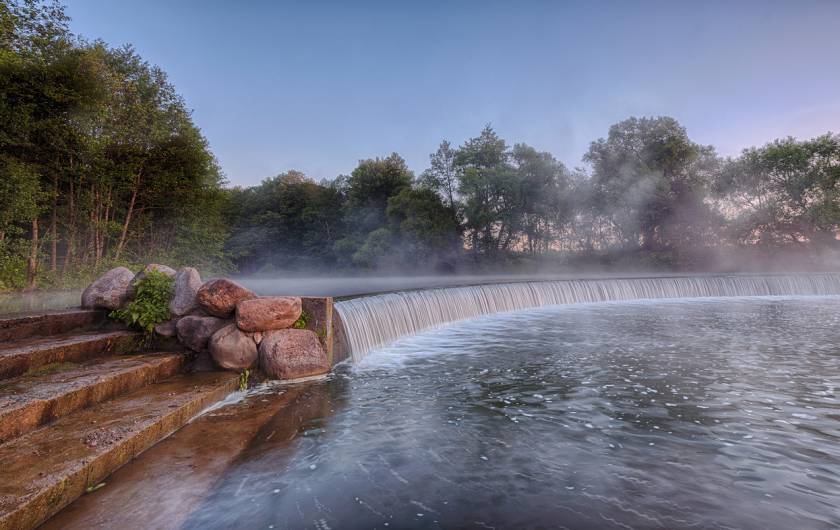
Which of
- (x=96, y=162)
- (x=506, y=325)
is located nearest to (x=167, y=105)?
(x=96, y=162)

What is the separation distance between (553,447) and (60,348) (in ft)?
21.3

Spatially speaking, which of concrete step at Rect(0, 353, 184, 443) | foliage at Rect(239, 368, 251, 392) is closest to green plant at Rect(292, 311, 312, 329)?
foliage at Rect(239, 368, 251, 392)

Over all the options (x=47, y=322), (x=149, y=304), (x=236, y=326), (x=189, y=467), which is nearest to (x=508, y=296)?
(x=236, y=326)

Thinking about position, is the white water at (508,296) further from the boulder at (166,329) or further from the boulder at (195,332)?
the boulder at (166,329)

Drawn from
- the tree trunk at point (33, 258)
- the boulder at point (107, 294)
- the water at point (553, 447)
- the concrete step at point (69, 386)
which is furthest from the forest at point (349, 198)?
the water at point (553, 447)

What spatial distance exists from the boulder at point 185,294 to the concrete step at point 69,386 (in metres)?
1.02

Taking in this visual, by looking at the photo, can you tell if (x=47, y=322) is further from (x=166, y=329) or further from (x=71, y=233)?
(x=71, y=233)

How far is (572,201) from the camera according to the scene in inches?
1713

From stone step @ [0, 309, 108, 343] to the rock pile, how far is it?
28 cm

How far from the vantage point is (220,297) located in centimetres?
724

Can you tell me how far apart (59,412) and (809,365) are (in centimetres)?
1218

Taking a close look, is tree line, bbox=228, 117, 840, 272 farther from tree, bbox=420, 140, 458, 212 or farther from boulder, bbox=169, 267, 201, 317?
boulder, bbox=169, 267, 201, 317

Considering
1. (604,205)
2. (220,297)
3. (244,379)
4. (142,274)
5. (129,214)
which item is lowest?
(244,379)

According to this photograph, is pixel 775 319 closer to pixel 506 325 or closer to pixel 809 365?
pixel 809 365
